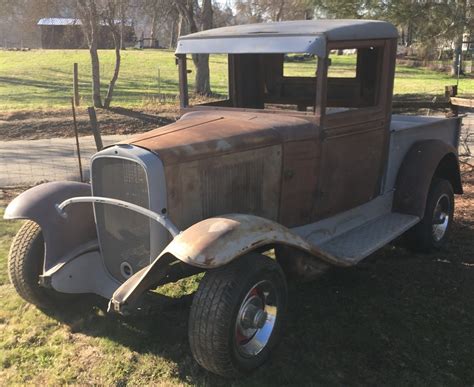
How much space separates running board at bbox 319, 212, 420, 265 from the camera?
143 inches

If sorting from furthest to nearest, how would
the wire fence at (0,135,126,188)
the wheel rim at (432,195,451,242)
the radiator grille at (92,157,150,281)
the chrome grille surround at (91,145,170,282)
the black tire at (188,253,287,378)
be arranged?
the wire fence at (0,135,126,188)
the wheel rim at (432,195,451,242)
the radiator grille at (92,157,150,281)
the chrome grille surround at (91,145,170,282)
the black tire at (188,253,287,378)

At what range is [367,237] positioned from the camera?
3.99 m

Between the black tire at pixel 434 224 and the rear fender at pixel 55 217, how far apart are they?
2844mm

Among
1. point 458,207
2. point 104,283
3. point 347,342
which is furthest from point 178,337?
point 458,207

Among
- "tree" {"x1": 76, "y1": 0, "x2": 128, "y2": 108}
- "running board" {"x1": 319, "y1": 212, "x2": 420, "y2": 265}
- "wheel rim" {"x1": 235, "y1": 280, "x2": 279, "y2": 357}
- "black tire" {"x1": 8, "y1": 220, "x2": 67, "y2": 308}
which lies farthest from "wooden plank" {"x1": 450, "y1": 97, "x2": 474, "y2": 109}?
"tree" {"x1": 76, "y1": 0, "x2": 128, "y2": 108}

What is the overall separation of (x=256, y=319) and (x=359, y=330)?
91 cm

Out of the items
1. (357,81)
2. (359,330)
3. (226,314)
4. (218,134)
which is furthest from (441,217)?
(226,314)

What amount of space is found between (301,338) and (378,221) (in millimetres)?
1484

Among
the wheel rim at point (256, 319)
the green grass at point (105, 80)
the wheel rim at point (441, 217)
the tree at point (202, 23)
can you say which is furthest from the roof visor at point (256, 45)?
the tree at point (202, 23)

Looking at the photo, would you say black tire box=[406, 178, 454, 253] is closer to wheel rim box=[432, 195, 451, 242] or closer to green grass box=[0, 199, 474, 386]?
wheel rim box=[432, 195, 451, 242]

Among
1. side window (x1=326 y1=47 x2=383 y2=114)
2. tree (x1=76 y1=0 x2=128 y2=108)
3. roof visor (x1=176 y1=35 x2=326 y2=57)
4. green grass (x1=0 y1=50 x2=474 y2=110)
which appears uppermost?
tree (x1=76 y1=0 x2=128 y2=108)

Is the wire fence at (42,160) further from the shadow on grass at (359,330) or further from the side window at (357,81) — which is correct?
the shadow on grass at (359,330)

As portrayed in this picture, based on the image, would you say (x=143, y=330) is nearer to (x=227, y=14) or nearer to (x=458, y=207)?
(x=458, y=207)

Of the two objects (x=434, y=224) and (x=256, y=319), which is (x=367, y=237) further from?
(x=256, y=319)
